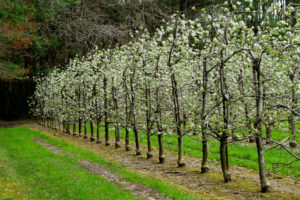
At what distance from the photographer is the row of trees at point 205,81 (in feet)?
34.3

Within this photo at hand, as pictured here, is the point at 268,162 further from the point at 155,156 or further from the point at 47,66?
the point at 47,66

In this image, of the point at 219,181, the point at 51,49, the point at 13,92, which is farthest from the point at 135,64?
the point at 13,92

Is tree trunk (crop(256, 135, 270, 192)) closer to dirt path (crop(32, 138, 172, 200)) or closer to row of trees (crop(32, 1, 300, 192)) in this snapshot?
row of trees (crop(32, 1, 300, 192))

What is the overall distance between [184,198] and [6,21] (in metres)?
19.4

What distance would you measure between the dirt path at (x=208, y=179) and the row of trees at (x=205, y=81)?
0.55 metres

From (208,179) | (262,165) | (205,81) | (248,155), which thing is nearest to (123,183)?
(208,179)

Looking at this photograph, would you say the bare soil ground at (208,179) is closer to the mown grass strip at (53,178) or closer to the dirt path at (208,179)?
the dirt path at (208,179)

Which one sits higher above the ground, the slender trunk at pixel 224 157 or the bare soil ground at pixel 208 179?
the slender trunk at pixel 224 157

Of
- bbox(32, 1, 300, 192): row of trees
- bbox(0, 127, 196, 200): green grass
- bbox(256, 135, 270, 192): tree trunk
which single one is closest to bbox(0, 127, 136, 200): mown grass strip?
bbox(0, 127, 196, 200): green grass

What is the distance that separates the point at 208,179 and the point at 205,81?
4318 mm

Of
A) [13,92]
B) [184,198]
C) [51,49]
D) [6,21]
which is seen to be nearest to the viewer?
[184,198]

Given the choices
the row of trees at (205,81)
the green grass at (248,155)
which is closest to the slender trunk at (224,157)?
the row of trees at (205,81)

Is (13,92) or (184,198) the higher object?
(13,92)

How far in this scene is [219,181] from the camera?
492 inches
